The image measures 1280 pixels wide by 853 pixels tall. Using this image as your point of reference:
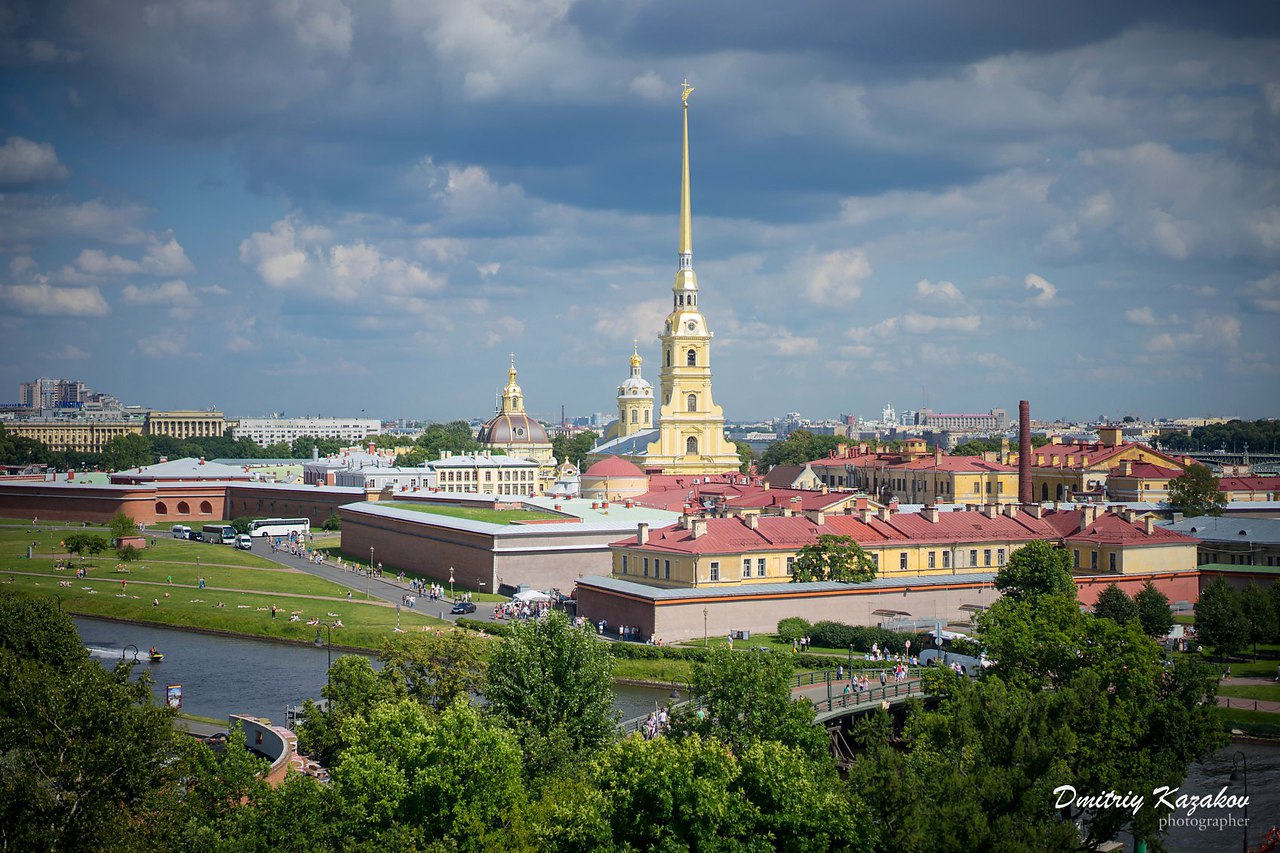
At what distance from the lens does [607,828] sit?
22.3 m

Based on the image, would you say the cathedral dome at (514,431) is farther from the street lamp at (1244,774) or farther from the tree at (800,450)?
the street lamp at (1244,774)

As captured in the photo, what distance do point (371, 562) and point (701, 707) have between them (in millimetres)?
43935

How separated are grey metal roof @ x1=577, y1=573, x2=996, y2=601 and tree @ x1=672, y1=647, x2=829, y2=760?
19.1 m

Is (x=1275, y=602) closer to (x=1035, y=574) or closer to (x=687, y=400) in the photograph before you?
(x=1035, y=574)

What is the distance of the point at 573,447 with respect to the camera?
5861 inches

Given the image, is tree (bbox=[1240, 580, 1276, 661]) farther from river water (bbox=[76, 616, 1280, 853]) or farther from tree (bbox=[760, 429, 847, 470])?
tree (bbox=[760, 429, 847, 470])

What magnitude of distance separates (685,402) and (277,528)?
32.8m

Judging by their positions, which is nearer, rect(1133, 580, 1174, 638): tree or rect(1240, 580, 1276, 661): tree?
rect(1240, 580, 1276, 661): tree

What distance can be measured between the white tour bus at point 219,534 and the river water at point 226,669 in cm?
2531

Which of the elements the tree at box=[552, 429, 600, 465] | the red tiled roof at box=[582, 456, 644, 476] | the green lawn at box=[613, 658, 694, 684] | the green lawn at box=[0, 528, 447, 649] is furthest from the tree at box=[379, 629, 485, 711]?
the tree at box=[552, 429, 600, 465]

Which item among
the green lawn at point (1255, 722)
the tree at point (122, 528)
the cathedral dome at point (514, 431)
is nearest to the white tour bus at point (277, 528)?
the tree at point (122, 528)

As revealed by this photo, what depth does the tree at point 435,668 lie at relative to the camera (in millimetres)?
33281

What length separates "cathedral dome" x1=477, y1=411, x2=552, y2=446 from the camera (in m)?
131

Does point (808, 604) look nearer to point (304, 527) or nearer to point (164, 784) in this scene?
point (164, 784)
